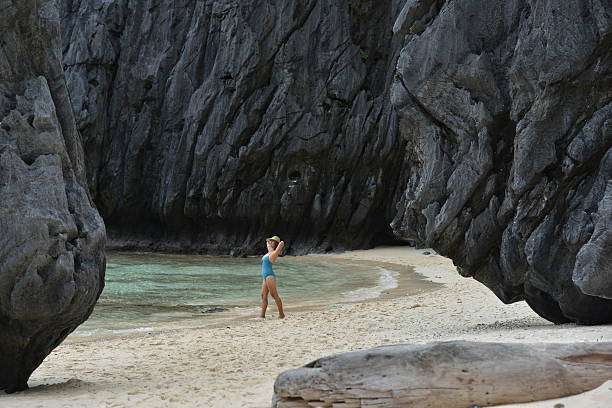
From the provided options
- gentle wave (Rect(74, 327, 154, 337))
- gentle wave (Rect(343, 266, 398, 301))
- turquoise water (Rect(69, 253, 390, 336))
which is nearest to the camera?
gentle wave (Rect(74, 327, 154, 337))

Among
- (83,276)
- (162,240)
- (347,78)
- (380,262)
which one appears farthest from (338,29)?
(83,276)

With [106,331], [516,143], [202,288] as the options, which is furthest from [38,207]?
[202,288]

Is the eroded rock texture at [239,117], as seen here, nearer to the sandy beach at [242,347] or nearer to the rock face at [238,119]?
the rock face at [238,119]

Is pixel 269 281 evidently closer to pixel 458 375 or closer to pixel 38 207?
pixel 38 207

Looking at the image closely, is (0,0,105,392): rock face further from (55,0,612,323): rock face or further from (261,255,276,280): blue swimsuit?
(55,0,612,323): rock face

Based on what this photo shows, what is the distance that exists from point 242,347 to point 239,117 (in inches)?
1017

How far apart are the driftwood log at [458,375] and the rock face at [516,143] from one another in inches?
102

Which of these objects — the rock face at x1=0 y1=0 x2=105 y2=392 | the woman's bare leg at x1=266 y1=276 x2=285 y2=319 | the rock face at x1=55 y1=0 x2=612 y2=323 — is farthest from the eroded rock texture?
the rock face at x1=0 y1=0 x2=105 y2=392

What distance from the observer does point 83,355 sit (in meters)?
8.64

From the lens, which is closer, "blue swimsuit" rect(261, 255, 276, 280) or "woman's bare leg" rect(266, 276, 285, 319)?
"woman's bare leg" rect(266, 276, 285, 319)

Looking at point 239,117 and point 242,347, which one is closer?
point 242,347

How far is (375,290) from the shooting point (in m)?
17.7

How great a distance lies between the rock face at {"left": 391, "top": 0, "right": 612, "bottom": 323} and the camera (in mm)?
7301

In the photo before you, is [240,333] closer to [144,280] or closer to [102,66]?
[144,280]
